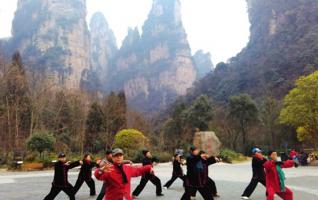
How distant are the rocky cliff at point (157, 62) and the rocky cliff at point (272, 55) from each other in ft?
162

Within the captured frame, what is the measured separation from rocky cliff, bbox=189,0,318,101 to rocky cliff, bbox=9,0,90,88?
5112 cm

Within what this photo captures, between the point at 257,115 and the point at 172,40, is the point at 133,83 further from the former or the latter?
the point at 257,115

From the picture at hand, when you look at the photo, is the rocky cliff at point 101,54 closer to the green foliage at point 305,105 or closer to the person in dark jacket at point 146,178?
the green foliage at point 305,105

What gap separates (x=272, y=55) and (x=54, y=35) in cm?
7799

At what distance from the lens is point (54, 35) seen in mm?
Result: 133875

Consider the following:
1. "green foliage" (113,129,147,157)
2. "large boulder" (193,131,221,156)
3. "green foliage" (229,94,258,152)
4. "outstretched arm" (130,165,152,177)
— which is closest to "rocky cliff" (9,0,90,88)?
"green foliage" (229,94,258,152)

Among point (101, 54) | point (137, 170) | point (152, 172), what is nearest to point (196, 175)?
point (152, 172)

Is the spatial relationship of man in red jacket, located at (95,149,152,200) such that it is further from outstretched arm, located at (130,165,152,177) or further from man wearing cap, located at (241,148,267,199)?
man wearing cap, located at (241,148,267,199)

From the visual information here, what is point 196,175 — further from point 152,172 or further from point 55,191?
point 55,191

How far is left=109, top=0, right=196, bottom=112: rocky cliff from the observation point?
160500mm

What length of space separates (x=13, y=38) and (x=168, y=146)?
115 meters

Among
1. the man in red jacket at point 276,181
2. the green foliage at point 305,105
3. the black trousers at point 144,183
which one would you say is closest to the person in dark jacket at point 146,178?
the black trousers at point 144,183

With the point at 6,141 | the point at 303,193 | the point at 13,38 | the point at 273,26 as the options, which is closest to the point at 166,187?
the point at 303,193

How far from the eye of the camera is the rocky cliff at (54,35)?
128 metres
